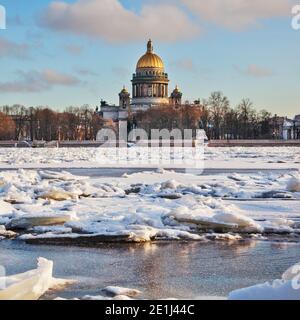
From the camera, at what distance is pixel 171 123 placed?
105 metres

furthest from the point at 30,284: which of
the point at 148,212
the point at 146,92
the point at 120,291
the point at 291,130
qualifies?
the point at 146,92

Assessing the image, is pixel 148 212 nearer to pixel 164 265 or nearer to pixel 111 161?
pixel 164 265

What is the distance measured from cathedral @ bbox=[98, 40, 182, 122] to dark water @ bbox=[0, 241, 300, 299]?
400 ft

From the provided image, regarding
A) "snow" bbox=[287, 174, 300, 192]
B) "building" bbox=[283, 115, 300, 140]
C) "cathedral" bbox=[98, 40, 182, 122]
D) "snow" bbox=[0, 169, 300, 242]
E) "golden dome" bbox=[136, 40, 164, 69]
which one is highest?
"golden dome" bbox=[136, 40, 164, 69]

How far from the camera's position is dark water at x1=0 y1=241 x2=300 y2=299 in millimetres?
6895

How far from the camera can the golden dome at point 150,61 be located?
5305 inches

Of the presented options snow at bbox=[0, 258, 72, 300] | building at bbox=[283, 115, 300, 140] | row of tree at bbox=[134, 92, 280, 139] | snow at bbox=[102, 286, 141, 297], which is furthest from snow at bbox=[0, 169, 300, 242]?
building at bbox=[283, 115, 300, 140]

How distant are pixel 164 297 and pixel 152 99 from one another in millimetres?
134367

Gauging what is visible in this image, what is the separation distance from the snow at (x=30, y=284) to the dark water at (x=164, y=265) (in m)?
0.17

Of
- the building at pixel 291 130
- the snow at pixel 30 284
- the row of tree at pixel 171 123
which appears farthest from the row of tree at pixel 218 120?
the snow at pixel 30 284

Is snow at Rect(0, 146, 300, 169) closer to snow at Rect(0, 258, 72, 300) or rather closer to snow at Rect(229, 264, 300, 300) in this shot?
snow at Rect(0, 258, 72, 300)

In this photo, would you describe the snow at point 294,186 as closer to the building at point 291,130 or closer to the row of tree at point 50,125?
the row of tree at point 50,125
